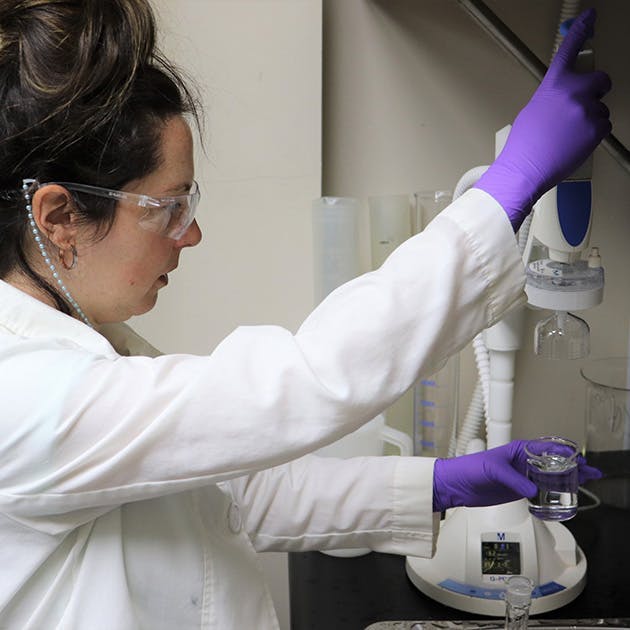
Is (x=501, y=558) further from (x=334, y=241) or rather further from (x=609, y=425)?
(x=334, y=241)

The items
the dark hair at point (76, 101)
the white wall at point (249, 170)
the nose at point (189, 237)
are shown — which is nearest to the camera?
the dark hair at point (76, 101)

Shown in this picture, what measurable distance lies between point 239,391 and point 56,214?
340mm

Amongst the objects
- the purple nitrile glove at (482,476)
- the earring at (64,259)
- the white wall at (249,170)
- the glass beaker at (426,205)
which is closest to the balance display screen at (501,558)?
→ the purple nitrile glove at (482,476)

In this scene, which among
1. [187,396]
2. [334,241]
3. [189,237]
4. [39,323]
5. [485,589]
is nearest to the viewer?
[187,396]

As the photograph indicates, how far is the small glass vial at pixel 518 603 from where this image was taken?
1.14 meters

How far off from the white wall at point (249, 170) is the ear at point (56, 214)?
75cm

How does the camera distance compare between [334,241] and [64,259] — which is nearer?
[64,259]

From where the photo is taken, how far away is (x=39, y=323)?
1004 millimetres

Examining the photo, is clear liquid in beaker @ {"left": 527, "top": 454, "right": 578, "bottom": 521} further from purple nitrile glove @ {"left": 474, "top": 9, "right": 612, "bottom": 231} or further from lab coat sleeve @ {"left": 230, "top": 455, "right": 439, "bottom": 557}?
purple nitrile glove @ {"left": 474, "top": 9, "right": 612, "bottom": 231}

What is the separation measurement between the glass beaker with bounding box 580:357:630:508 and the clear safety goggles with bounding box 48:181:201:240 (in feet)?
3.39

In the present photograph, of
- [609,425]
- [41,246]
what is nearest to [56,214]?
[41,246]

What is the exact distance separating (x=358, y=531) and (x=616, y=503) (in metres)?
0.73

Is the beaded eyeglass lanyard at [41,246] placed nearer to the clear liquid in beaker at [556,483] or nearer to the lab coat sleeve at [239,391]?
the lab coat sleeve at [239,391]

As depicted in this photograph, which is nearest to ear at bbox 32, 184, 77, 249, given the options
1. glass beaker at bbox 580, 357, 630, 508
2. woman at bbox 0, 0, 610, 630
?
woman at bbox 0, 0, 610, 630
